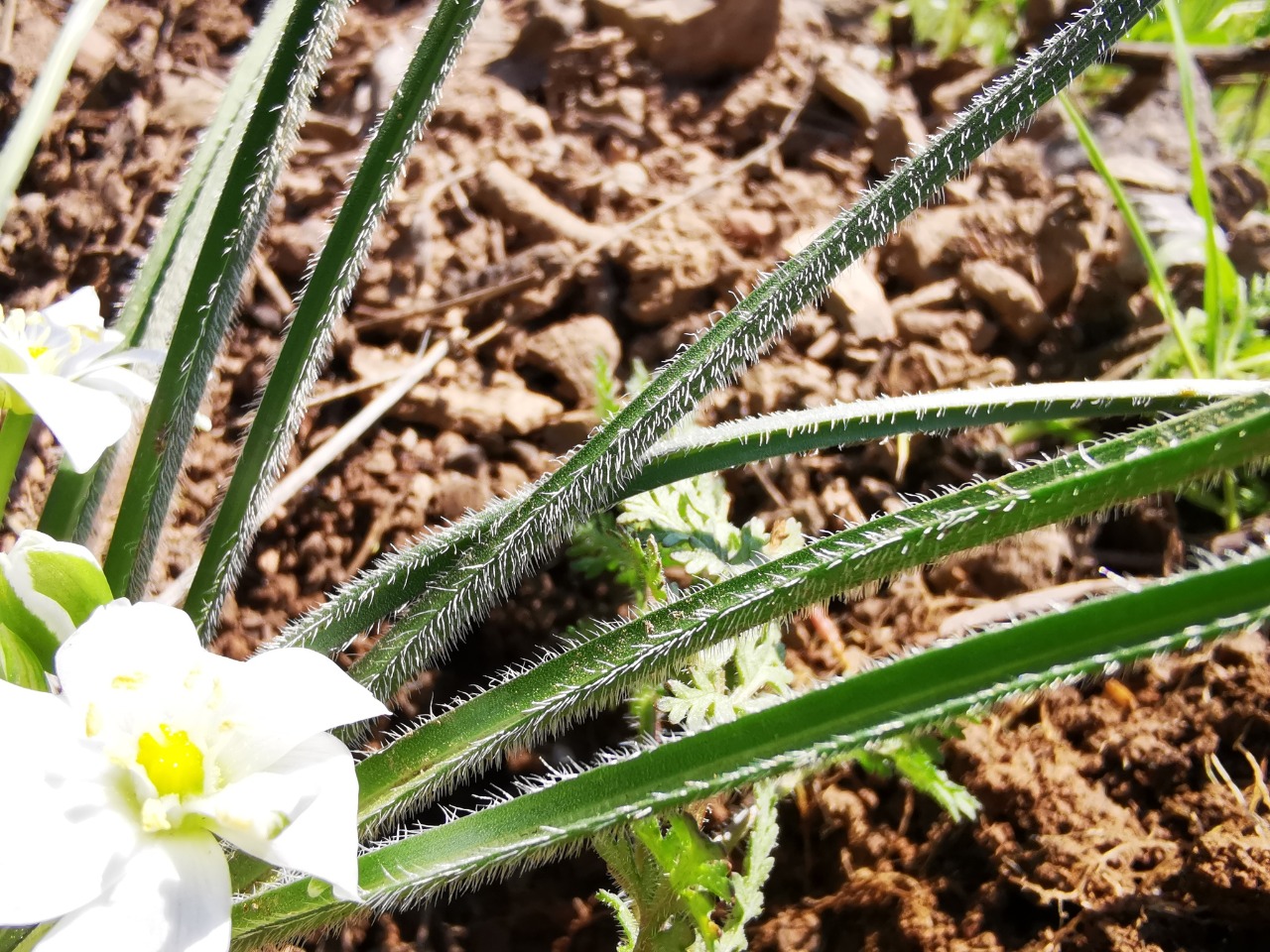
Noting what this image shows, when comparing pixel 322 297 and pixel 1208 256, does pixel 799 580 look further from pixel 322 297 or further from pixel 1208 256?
pixel 1208 256

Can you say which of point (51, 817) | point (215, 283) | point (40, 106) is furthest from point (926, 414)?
point (40, 106)

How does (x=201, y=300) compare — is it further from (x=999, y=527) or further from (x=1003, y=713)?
(x=1003, y=713)

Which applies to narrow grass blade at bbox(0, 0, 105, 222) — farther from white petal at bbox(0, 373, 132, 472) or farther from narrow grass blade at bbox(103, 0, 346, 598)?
white petal at bbox(0, 373, 132, 472)

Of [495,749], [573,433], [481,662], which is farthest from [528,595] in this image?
[495,749]

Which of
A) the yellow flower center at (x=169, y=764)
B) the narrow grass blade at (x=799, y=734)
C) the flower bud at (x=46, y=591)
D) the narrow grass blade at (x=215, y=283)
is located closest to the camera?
the narrow grass blade at (x=799, y=734)

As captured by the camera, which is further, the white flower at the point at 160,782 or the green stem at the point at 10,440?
the green stem at the point at 10,440

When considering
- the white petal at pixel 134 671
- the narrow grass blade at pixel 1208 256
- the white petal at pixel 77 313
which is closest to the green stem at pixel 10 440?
the white petal at pixel 77 313

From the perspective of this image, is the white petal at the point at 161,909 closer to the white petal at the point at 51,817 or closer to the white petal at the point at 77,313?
the white petal at the point at 51,817
